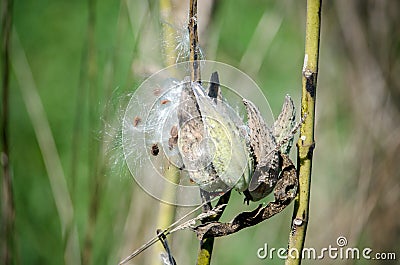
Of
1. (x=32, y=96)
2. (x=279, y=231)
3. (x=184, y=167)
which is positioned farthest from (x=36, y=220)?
(x=184, y=167)

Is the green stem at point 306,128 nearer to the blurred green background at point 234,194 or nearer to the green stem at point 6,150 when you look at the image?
the blurred green background at point 234,194

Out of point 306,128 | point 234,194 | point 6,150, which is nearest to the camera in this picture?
point 306,128

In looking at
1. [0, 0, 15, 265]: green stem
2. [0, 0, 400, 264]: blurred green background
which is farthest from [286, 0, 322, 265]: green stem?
[0, 0, 15, 265]: green stem

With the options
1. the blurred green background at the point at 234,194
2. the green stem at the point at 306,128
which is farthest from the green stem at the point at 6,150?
the green stem at the point at 306,128

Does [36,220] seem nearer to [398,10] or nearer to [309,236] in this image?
[309,236]

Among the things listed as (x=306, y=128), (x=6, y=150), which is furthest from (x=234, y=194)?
(x=306, y=128)

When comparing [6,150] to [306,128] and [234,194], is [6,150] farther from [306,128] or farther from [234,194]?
[234,194]

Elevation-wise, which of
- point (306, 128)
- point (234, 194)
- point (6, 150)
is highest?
point (234, 194)
